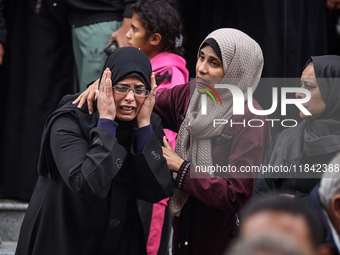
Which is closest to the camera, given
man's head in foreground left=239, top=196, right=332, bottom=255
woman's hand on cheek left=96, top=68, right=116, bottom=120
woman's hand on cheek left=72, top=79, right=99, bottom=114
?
man's head in foreground left=239, top=196, right=332, bottom=255

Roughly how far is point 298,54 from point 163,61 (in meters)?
1.18

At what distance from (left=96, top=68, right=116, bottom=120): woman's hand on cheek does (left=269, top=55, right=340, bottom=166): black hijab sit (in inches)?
31.0

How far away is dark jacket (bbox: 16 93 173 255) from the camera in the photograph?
2.90m

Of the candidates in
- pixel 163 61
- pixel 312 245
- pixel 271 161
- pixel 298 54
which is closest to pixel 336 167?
pixel 271 161

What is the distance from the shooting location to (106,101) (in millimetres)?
2992

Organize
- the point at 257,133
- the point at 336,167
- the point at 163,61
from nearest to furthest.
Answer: the point at 336,167 → the point at 257,133 → the point at 163,61

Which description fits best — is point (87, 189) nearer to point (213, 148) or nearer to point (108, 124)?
point (108, 124)

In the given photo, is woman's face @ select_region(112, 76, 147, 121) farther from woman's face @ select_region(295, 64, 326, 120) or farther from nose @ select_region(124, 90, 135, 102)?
woman's face @ select_region(295, 64, 326, 120)

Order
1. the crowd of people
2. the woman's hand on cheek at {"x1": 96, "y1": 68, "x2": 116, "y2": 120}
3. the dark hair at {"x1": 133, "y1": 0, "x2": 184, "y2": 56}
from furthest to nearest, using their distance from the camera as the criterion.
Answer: the dark hair at {"x1": 133, "y1": 0, "x2": 184, "y2": 56}
the woman's hand on cheek at {"x1": 96, "y1": 68, "x2": 116, "y2": 120}
the crowd of people

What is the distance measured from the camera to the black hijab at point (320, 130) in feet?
9.27

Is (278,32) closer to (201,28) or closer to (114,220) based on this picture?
(201,28)

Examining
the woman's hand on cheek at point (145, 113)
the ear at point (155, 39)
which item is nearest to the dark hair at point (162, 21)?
the ear at point (155, 39)

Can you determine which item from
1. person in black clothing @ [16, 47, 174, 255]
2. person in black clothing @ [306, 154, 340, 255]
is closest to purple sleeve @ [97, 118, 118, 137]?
person in black clothing @ [16, 47, 174, 255]

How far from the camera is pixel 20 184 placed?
510 cm
